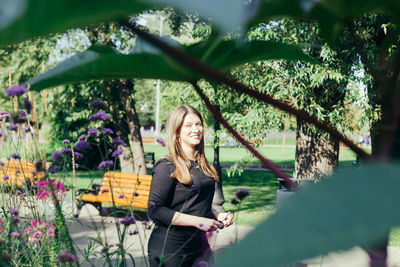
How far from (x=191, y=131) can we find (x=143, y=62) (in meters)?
2.99

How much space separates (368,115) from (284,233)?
6423 mm

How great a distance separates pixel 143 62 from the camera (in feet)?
1.28

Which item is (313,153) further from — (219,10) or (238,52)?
(219,10)

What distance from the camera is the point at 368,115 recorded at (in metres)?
6.11

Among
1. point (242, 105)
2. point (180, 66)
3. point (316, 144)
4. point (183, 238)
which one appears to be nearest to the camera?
point (180, 66)

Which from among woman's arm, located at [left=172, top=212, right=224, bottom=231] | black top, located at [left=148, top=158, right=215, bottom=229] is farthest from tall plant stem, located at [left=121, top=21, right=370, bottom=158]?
black top, located at [left=148, top=158, right=215, bottom=229]

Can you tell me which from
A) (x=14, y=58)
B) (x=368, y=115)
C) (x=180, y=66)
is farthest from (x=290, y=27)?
(x=14, y=58)

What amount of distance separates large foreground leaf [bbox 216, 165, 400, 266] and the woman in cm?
254

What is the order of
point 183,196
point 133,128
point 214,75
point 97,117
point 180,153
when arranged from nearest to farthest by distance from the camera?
1. point 214,75
2. point 97,117
3. point 183,196
4. point 180,153
5. point 133,128

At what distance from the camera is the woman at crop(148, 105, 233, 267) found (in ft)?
9.52

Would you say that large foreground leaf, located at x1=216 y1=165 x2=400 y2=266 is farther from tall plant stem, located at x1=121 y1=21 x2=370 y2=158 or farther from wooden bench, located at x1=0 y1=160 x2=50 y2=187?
wooden bench, located at x1=0 y1=160 x2=50 y2=187

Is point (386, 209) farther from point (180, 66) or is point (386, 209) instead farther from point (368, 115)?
point (368, 115)

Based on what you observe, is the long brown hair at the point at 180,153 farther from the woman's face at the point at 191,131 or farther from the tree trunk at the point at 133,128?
the tree trunk at the point at 133,128

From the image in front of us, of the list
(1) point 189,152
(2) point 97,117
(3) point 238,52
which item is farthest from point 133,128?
(3) point 238,52
